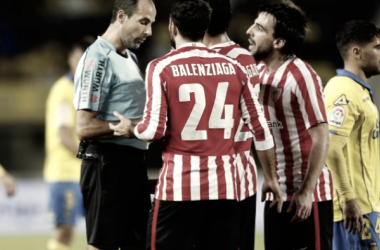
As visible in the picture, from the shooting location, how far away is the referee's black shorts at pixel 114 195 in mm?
3889

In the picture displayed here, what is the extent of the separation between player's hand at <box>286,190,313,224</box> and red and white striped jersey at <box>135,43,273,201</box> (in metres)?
0.44

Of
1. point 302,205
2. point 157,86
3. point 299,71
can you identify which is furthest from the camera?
point 299,71

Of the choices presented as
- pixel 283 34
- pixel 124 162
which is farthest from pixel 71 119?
pixel 283 34

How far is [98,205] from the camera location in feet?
12.8

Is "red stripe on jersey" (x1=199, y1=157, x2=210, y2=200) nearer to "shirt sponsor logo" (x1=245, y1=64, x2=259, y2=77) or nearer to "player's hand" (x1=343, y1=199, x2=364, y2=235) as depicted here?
"shirt sponsor logo" (x1=245, y1=64, x2=259, y2=77)

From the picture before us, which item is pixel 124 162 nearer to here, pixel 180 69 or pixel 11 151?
pixel 180 69

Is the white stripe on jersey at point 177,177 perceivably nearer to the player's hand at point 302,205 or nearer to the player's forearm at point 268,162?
the player's forearm at point 268,162

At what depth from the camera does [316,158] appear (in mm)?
3639

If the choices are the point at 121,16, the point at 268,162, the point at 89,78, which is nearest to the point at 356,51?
the point at 268,162

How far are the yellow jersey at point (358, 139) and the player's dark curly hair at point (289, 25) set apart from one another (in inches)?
16.8

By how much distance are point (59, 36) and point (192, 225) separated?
34.1ft

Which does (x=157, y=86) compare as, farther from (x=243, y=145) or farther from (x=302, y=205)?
(x=302, y=205)

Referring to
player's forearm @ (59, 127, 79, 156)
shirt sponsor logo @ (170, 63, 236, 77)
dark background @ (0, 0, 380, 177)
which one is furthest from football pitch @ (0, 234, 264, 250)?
shirt sponsor logo @ (170, 63, 236, 77)

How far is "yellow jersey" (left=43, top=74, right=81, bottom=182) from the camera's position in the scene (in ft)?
22.6
